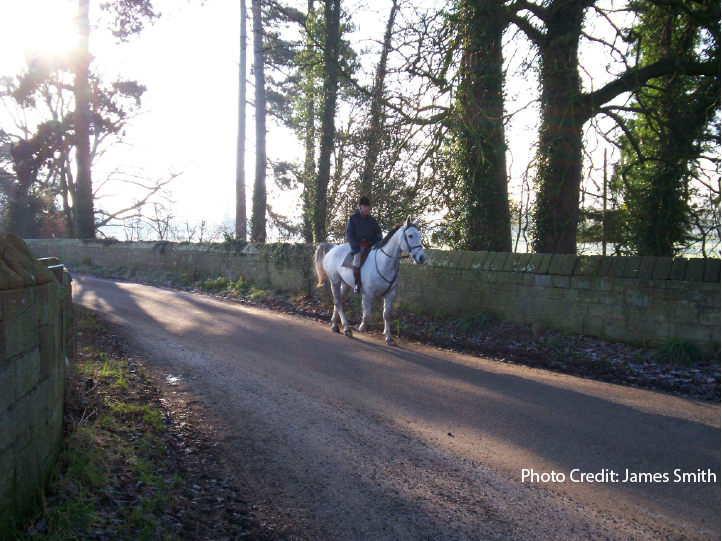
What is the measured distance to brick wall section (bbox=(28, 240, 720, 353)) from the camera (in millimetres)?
7336

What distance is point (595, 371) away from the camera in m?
7.22

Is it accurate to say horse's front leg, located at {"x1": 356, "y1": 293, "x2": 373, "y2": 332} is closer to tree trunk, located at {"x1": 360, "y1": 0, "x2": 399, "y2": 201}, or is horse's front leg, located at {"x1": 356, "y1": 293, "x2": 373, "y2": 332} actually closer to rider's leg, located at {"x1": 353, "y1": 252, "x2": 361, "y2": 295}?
rider's leg, located at {"x1": 353, "y1": 252, "x2": 361, "y2": 295}

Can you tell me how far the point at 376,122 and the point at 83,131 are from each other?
1784cm

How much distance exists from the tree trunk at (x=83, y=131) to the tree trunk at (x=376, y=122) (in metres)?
16.6

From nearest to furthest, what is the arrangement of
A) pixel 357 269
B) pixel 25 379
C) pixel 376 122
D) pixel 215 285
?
pixel 25 379 < pixel 357 269 < pixel 376 122 < pixel 215 285

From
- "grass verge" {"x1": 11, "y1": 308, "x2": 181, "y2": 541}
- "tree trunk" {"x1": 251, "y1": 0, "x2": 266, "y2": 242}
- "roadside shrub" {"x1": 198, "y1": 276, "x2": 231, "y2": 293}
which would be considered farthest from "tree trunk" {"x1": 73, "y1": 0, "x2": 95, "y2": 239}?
"grass verge" {"x1": 11, "y1": 308, "x2": 181, "y2": 541}

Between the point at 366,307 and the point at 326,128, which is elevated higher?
the point at 326,128

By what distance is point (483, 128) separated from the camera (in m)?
10.6

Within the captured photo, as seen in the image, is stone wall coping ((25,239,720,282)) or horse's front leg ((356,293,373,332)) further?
horse's front leg ((356,293,373,332))

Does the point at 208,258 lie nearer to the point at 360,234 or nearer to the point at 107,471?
the point at 360,234

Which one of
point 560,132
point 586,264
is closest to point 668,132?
point 560,132

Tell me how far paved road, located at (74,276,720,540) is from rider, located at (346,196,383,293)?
8.16 feet

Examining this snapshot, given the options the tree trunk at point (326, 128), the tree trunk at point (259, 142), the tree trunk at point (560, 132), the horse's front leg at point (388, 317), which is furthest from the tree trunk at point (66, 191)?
the tree trunk at point (560, 132)

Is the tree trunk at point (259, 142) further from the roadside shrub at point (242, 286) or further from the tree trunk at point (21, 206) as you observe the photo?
the tree trunk at point (21, 206)
